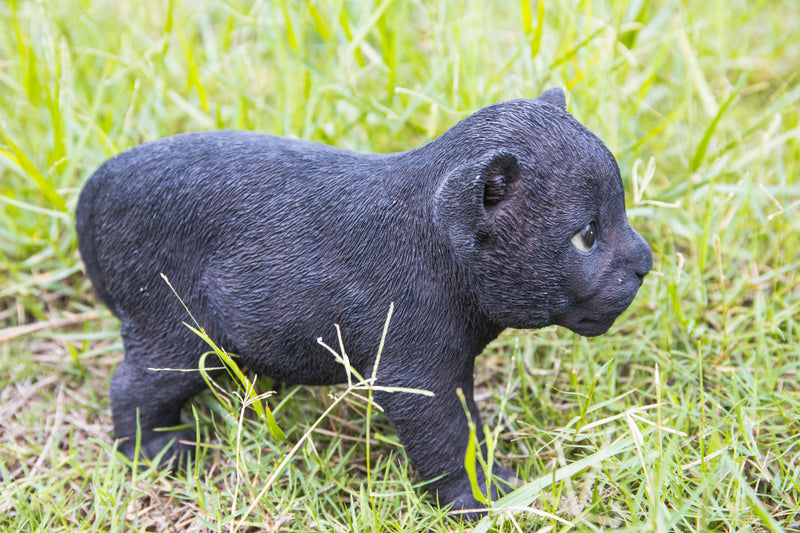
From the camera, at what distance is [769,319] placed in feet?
8.52

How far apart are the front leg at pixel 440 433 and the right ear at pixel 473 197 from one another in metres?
0.42

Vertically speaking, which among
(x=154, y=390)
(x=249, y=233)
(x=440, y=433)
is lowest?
(x=154, y=390)

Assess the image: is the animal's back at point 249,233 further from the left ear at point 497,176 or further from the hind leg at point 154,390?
the left ear at point 497,176

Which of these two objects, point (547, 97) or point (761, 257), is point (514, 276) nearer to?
point (547, 97)

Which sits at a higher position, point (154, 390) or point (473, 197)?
point (473, 197)

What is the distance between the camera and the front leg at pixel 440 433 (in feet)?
6.42

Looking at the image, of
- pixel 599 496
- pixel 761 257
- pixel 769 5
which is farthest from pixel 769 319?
pixel 769 5

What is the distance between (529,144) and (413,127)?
138 centimetres

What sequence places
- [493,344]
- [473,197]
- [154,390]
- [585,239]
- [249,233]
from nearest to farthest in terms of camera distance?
[473,197] → [585,239] → [249,233] → [154,390] → [493,344]

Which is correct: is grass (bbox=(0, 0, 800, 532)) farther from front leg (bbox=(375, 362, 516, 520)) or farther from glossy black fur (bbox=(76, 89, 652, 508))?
glossy black fur (bbox=(76, 89, 652, 508))

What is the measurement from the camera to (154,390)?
7.28 ft

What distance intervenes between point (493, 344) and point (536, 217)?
103 centimetres

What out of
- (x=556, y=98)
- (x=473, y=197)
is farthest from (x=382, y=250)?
(x=556, y=98)

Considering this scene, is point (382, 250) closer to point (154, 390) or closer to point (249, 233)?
point (249, 233)
